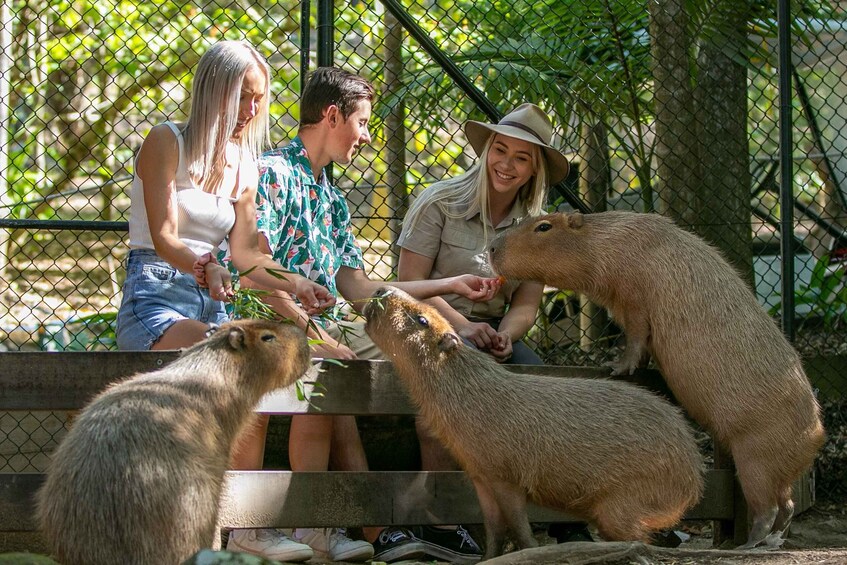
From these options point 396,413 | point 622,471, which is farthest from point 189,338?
point 622,471

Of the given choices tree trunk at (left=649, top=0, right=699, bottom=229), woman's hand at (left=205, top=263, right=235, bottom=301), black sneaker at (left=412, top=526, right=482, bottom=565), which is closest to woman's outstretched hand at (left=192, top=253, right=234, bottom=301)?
Result: woman's hand at (left=205, top=263, right=235, bottom=301)

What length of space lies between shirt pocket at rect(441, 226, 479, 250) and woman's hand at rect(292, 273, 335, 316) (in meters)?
1.02

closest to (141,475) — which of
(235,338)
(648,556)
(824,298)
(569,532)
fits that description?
(235,338)

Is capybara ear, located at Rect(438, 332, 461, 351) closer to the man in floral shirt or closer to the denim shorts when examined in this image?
the man in floral shirt

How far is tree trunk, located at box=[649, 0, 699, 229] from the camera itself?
242 inches

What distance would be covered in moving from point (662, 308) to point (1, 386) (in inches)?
109

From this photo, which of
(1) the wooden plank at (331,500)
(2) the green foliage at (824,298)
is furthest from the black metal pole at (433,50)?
(2) the green foliage at (824,298)

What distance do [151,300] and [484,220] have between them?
1.62 metres

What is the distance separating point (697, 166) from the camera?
6.26 m

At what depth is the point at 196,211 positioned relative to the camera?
13.8ft

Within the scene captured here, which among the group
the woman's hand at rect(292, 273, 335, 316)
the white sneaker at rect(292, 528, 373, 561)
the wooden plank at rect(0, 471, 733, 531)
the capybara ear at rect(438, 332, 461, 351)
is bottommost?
the white sneaker at rect(292, 528, 373, 561)

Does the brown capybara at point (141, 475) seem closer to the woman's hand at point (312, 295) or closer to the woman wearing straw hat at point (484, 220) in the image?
the woman's hand at point (312, 295)

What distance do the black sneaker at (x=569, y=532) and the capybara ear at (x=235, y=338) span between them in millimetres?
1854

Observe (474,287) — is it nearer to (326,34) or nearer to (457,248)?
(457,248)
